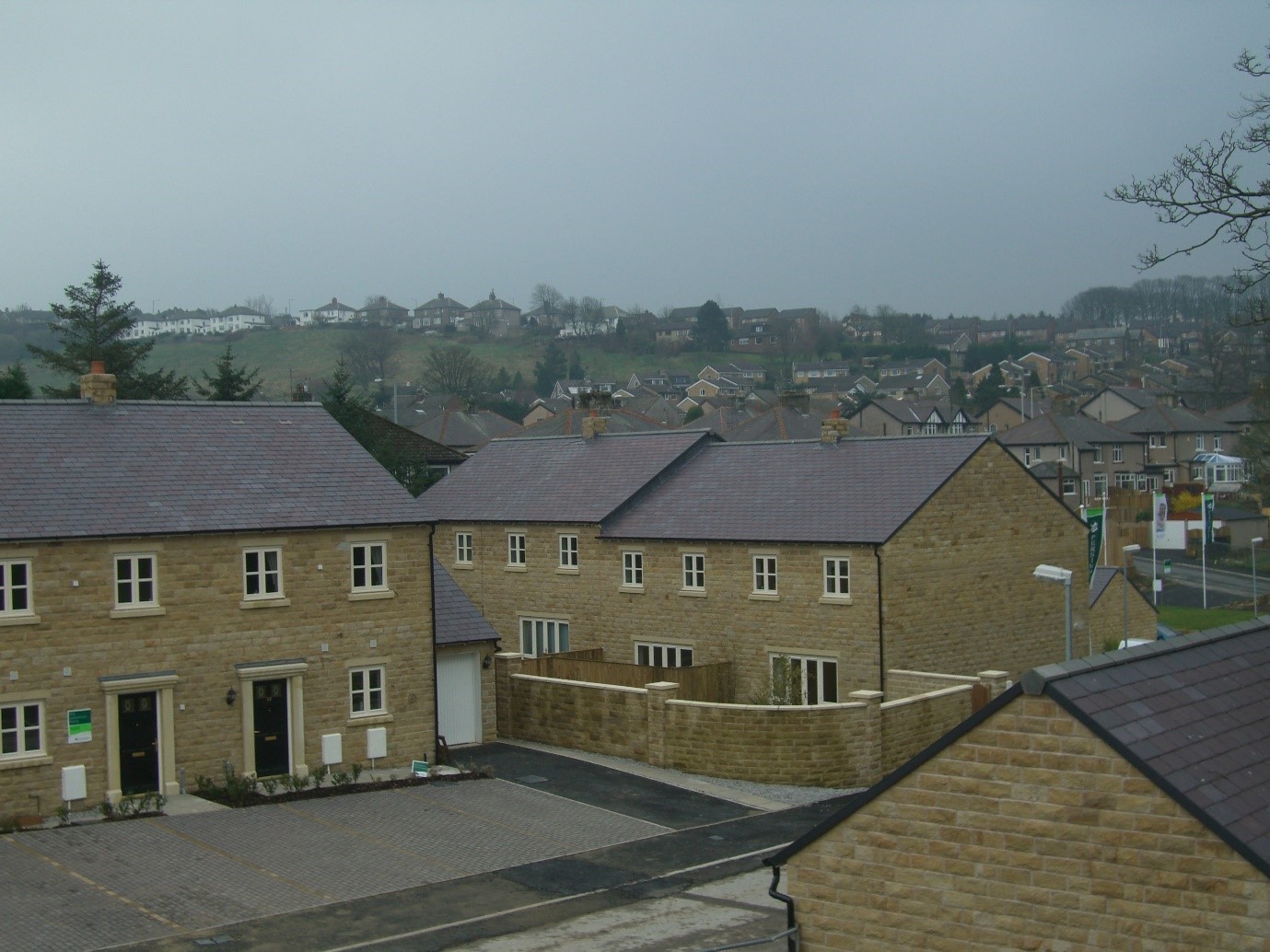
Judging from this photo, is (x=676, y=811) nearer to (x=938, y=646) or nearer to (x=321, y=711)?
(x=321, y=711)

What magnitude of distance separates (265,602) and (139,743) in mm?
3549

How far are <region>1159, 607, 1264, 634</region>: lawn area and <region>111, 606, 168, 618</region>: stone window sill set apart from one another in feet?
129

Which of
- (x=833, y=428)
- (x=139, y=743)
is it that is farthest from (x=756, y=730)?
(x=833, y=428)

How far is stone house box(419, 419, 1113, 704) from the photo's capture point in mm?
32750

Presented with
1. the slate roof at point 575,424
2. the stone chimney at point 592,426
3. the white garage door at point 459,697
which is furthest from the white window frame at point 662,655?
the slate roof at point 575,424

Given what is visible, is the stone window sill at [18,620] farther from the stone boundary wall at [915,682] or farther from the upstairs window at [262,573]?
the stone boundary wall at [915,682]

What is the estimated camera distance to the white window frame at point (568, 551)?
39.6 metres

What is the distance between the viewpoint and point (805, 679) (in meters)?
33.4

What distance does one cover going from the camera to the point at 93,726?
24609 mm

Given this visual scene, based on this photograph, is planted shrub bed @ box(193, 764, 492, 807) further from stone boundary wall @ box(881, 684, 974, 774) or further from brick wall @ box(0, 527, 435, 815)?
stone boundary wall @ box(881, 684, 974, 774)

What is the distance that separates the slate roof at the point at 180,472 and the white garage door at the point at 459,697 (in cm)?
444

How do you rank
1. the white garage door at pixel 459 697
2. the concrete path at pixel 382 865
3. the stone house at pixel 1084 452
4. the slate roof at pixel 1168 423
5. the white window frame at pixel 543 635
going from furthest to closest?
the slate roof at pixel 1168 423
the stone house at pixel 1084 452
the white window frame at pixel 543 635
the white garage door at pixel 459 697
the concrete path at pixel 382 865

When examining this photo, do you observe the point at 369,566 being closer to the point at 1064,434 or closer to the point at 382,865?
the point at 382,865

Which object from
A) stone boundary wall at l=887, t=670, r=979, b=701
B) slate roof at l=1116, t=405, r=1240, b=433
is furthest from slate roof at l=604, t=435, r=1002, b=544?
slate roof at l=1116, t=405, r=1240, b=433
